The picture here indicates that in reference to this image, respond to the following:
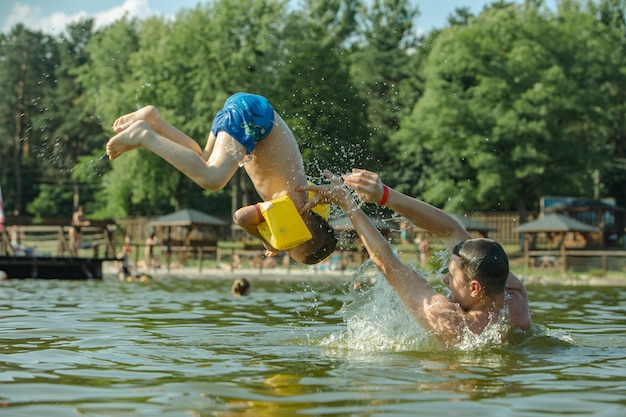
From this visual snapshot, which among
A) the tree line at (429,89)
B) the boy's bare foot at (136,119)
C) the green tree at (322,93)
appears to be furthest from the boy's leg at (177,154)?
the tree line at (429,89)

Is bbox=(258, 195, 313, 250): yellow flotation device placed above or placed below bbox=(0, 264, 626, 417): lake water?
above

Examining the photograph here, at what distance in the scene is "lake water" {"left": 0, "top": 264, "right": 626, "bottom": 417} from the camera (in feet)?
18.6

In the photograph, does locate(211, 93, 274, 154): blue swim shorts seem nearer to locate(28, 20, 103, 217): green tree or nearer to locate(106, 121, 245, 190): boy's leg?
locate(106, 121, 245, 190): boy's leg

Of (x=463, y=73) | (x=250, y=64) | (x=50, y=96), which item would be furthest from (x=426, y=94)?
(x=50, y=96)

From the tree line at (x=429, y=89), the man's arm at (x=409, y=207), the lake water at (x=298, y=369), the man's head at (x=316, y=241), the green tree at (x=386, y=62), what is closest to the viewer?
the lake water at (x=298, y=369)

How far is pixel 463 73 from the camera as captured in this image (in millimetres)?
55281

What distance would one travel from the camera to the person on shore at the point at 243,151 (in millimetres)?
7477

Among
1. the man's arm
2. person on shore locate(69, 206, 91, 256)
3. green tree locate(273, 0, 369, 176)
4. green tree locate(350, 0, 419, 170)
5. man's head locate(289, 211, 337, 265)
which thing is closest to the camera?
the man's arm

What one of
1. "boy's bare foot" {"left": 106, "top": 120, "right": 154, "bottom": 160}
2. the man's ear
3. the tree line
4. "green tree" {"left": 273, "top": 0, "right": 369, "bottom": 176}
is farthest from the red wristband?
the tree line

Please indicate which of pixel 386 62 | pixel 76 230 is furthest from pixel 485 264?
pixel 386 62

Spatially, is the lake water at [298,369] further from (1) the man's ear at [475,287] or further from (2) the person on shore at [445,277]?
(1) the man's ear at [475,287]

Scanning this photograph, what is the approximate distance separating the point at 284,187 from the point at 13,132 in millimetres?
79917

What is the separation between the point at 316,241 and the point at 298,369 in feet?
5.11

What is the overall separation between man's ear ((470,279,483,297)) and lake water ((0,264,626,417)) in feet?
1.79
